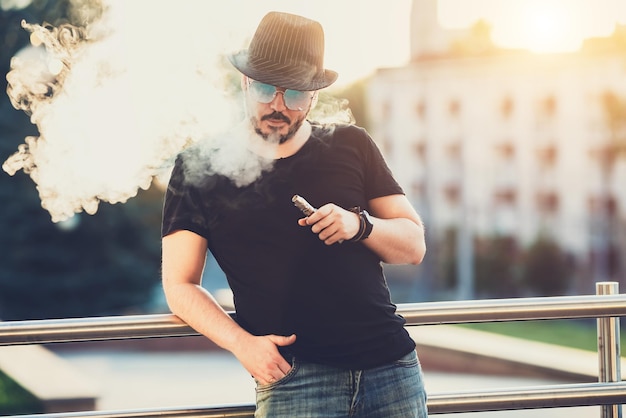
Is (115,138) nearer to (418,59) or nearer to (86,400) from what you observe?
(86,400)

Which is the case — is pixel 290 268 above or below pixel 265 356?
above

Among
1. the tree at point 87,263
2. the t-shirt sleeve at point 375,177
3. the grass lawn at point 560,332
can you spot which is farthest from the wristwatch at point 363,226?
the grass lawn at point 560,332

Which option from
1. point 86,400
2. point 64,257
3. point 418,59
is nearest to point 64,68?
point 86,400

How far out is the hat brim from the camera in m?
2.37

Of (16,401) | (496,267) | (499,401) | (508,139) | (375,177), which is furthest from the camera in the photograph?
(508,139)

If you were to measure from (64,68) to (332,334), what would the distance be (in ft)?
4.04

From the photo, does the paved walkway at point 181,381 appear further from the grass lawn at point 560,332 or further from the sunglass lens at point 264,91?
the sunglass lens at point 264,91

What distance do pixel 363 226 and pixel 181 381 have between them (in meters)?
13.3

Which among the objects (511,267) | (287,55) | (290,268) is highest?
(287,55)

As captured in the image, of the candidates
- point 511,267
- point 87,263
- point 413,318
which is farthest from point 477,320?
point 511,267

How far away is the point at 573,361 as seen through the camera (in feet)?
51.6

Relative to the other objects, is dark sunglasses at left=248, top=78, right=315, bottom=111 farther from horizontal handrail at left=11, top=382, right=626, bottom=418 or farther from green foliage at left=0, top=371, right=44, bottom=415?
green foliage at left=0, top=371, right=44, bottom=415

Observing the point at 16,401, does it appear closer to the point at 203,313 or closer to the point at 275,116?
the point at 203,313

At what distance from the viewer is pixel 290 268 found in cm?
234
